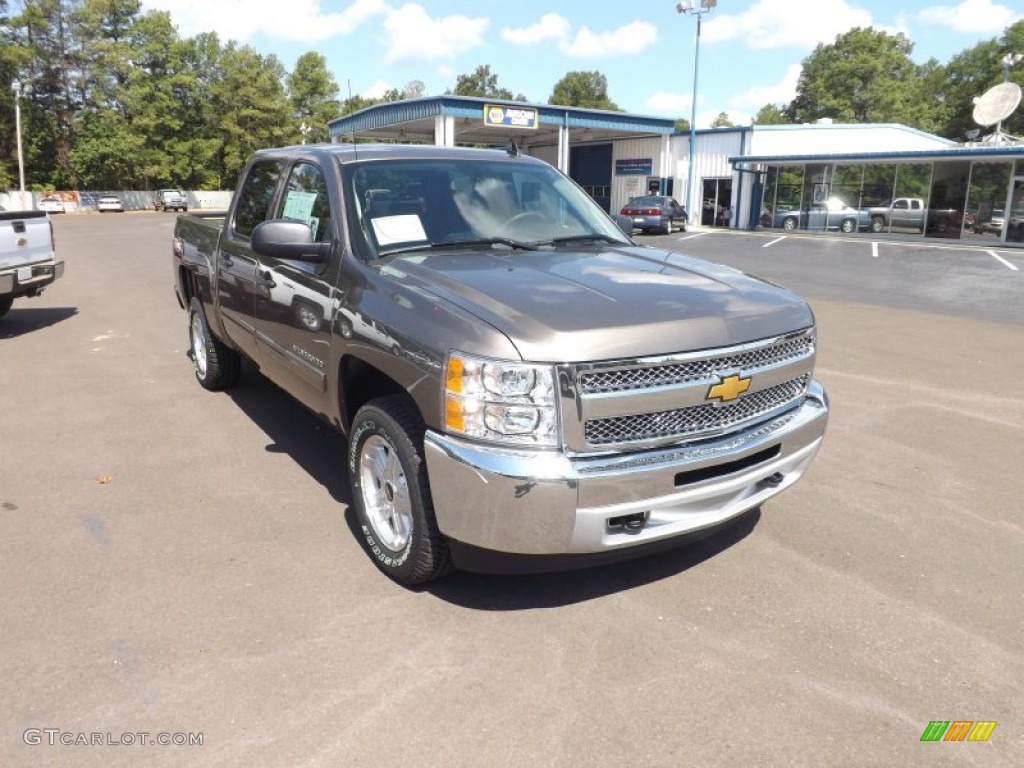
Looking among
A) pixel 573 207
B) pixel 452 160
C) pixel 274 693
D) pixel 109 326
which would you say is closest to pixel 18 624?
pixel 274 693

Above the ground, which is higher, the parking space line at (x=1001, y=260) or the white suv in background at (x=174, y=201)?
the white suv in background at (x=174, y=201)

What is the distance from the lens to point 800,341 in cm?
365

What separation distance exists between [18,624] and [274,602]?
1013 millimetres

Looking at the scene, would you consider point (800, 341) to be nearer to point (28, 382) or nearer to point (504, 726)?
point (504, 726)

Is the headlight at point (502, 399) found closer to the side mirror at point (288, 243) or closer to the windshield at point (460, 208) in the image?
the windshield at point (460, 208)

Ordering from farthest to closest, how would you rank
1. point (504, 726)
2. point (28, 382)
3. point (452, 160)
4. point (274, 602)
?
point (28, 382) < point (452, 160) < point (274, 602) < point (504, 726)

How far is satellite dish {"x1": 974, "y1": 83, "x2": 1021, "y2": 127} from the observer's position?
1192 inches

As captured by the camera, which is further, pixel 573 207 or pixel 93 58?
pixel 93 58

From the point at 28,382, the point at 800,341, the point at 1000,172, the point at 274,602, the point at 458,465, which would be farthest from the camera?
the point at 1000,172

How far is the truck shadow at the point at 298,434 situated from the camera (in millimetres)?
4867

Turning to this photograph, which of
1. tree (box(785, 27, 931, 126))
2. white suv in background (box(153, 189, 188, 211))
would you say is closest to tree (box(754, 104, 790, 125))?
tree (box(785, 27, 931, 126))

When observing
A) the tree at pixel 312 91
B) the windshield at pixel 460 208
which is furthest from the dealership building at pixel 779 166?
the tree at pixel 312 91

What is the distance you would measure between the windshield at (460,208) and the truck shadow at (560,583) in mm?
1631

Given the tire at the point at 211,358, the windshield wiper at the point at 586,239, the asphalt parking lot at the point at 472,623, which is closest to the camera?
the asphalt parking lot at the point at 472,623
